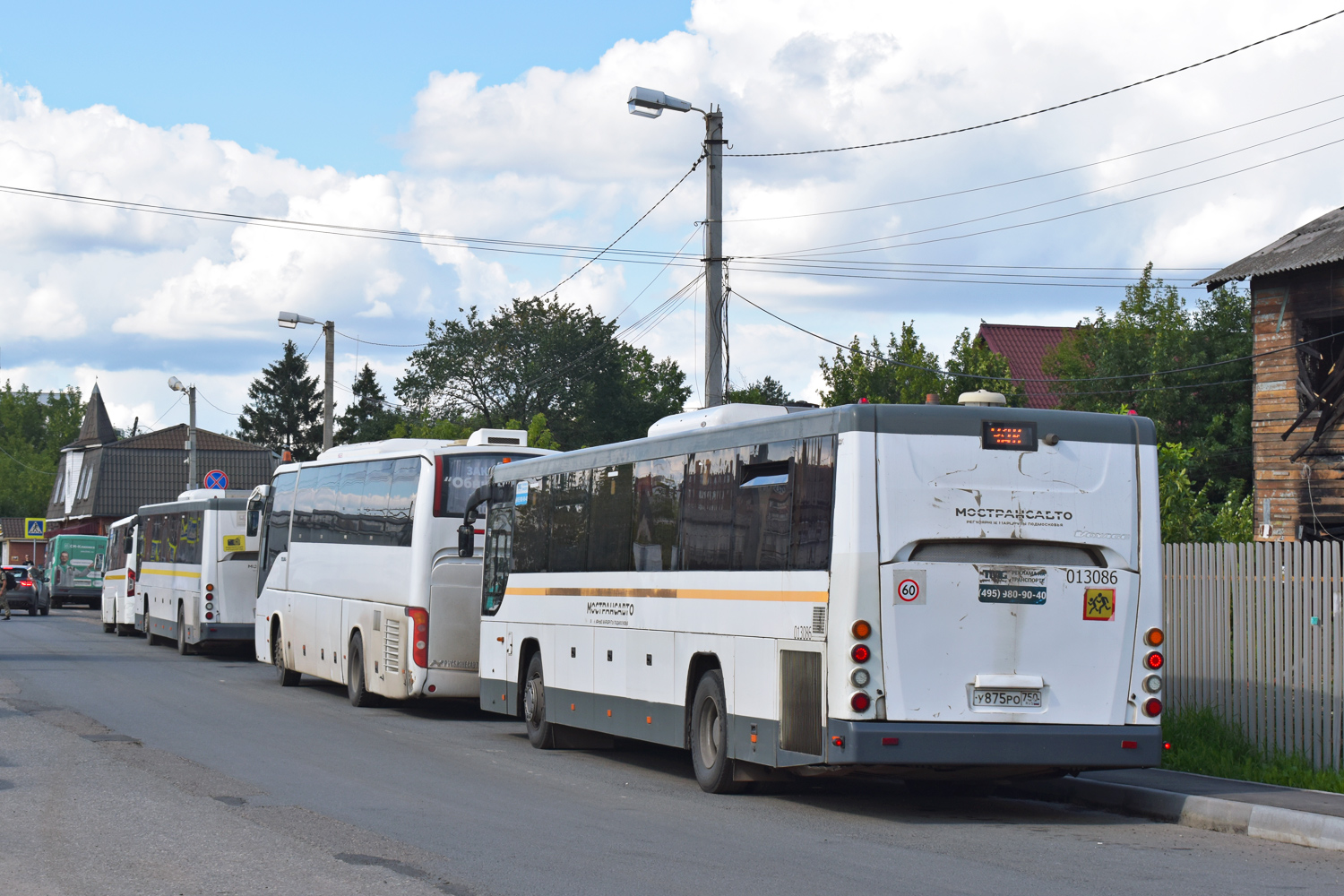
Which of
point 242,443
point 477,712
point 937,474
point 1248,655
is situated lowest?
point 477,712

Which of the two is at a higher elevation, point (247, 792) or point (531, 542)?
point (531, 542)

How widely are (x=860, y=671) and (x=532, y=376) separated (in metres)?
72.5

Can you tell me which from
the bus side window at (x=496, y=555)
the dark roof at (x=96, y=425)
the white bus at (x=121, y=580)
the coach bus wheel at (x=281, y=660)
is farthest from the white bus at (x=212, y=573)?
the dark roof at (x=96, y=425)

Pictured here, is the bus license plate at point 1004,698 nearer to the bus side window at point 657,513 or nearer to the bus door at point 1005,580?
the bus door at point 1005,580

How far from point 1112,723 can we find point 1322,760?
9.96ft

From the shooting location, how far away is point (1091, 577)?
36.2 ft

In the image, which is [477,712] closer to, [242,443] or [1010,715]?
[1010,715]

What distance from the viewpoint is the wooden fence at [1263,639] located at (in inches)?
504

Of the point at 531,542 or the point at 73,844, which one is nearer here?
the point at 73,844

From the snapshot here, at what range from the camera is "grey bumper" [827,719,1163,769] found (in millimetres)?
10414

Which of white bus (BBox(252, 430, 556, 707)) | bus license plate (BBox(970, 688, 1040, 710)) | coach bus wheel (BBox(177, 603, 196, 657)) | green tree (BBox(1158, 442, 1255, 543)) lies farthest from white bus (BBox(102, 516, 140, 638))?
bus license plate (BBox(970, 688, 1040, 710))

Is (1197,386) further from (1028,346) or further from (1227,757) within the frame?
(1227,757)

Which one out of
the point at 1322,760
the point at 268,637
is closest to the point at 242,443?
the point at 268,637

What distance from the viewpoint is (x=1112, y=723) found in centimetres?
1095
